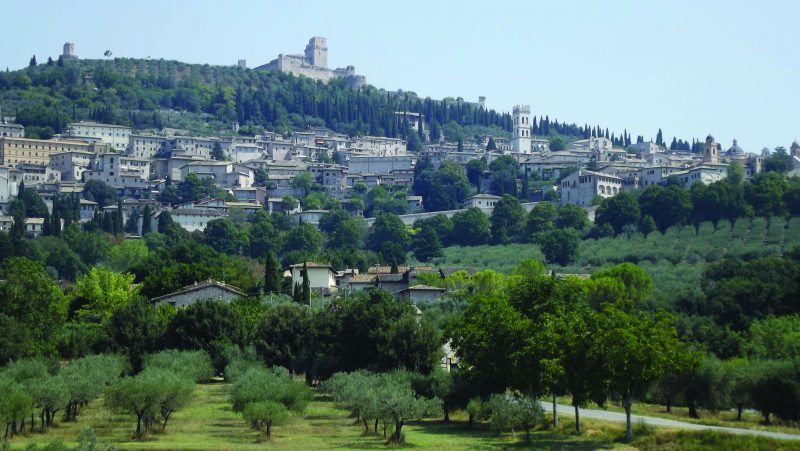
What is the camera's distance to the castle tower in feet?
600

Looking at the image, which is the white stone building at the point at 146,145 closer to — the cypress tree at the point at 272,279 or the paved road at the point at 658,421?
the cypress tree at the point at 272,279

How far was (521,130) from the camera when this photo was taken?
186 meters

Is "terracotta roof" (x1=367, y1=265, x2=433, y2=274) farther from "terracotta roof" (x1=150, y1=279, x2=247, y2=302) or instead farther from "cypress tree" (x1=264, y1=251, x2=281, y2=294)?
"terracotta roof" (x1=150, y1=279, x2=247, y2=302)

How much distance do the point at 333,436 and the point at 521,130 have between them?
492 ft

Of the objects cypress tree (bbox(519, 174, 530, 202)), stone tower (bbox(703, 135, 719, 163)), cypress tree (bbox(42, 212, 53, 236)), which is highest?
stone tower (bbox(703, 135, 719, 163))

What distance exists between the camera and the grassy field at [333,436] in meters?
35.7

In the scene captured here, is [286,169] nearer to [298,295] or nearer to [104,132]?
[104,132]

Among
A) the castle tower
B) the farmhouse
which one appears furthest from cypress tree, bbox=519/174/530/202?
Result: the farmhouse

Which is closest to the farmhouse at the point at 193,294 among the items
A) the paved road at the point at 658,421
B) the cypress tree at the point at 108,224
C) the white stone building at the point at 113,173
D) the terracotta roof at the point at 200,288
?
the terracotta roof at the point at 200,288

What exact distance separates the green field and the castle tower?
73288 mm

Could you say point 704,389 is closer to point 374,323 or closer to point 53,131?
point 374,323

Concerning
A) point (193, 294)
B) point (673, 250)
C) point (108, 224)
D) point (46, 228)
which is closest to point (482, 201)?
point (673, 250)

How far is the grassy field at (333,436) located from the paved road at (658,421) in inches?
41.6

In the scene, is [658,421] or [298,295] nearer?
[658,421]
